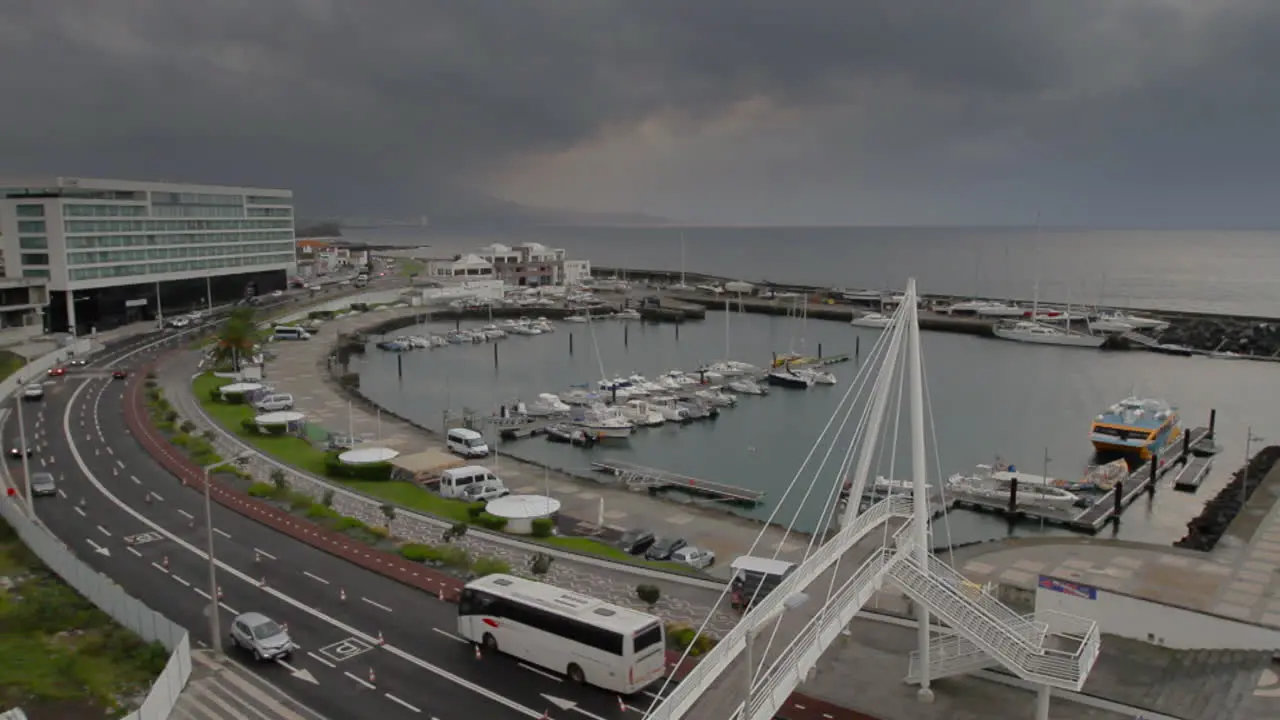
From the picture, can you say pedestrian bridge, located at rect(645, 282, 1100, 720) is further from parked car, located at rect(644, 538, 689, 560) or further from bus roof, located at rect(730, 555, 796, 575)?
parked car, located at rect(644, 538, 689, 560)

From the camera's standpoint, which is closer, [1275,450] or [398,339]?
[1275,450]

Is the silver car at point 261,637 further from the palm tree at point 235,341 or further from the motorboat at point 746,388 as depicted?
the motorboat at point 746,388

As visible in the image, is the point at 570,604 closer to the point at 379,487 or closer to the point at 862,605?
the point at 862,605

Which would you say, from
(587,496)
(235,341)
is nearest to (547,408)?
(235,341)

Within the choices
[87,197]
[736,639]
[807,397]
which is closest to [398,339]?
[87,197]

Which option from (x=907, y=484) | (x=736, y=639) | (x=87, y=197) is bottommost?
(x=907, y=484)

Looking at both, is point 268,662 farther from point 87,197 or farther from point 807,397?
point 87,197
